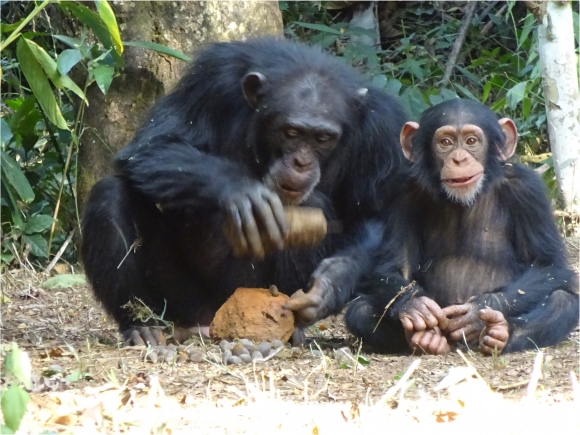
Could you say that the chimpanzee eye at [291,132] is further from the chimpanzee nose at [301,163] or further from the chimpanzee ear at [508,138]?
the chimpanzee ear at [508,138]

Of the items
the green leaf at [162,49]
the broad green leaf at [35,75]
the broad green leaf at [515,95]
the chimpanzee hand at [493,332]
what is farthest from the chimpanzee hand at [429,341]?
the broad green leaf at [515,95]

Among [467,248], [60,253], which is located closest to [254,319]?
[467,248]

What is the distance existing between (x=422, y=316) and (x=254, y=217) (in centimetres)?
91

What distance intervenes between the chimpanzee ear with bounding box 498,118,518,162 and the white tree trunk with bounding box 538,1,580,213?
1675mm

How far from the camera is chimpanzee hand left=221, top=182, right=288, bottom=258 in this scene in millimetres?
3945

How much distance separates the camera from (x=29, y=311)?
17.9ft

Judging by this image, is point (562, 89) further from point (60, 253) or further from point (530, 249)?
point (60, 253)

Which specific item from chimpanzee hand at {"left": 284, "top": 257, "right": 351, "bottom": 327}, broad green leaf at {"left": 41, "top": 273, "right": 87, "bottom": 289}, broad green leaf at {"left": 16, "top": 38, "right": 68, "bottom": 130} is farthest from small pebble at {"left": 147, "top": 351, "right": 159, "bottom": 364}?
broad green leaf at {"left": 41, "top": 273, "right": 87, "bottom": 289}

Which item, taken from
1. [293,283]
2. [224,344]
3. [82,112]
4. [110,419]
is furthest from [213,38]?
A: [110,419]

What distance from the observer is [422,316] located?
417 cm

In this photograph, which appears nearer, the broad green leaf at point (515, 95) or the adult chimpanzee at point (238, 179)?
the adult chimpanzee at point (238, 179)

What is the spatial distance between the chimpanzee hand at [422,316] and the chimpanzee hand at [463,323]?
0.04m

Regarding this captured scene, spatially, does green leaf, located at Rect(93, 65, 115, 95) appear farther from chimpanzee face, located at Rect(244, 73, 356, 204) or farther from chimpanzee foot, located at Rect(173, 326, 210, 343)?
chimpanzee foot, located at Rect(173, 326, 210, 343)

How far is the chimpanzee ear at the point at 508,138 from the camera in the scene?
4.55 metres
